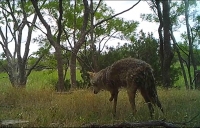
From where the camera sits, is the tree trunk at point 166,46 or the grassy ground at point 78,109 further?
the tree trunk at point 166,46

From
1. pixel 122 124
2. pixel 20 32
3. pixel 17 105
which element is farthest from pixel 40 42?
pixel 122 124

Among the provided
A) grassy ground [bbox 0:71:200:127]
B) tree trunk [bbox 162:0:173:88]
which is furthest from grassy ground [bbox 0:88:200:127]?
tree trunk [bbox 162:0:173:88]

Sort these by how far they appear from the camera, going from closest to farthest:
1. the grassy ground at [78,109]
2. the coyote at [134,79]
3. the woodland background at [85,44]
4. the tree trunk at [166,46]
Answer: the grassy ground at [78,109]
the coyote at [134,79]
the tree trunk at [166,46]
the woodland background at [85,44]

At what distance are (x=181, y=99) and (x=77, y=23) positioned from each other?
1387cm

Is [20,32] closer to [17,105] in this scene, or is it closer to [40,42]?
[40,42]

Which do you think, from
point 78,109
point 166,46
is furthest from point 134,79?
point 166,46

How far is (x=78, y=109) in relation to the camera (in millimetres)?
8844

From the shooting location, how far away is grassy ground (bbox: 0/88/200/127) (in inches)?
284

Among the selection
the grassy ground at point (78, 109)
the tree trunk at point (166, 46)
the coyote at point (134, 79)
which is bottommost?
the grassy ground at point (78, 109)

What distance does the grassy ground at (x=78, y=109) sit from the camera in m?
7.22

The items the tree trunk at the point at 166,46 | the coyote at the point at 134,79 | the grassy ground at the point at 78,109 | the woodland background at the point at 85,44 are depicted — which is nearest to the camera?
the grassy ground at the point at 78,109

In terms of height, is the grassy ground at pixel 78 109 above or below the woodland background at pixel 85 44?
below

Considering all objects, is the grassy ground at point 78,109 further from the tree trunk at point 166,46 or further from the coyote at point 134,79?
the tree trunk at point 166,46

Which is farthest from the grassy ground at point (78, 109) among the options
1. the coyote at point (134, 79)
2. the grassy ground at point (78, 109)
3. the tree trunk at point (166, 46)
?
the tree trunk at point (166, 46)
